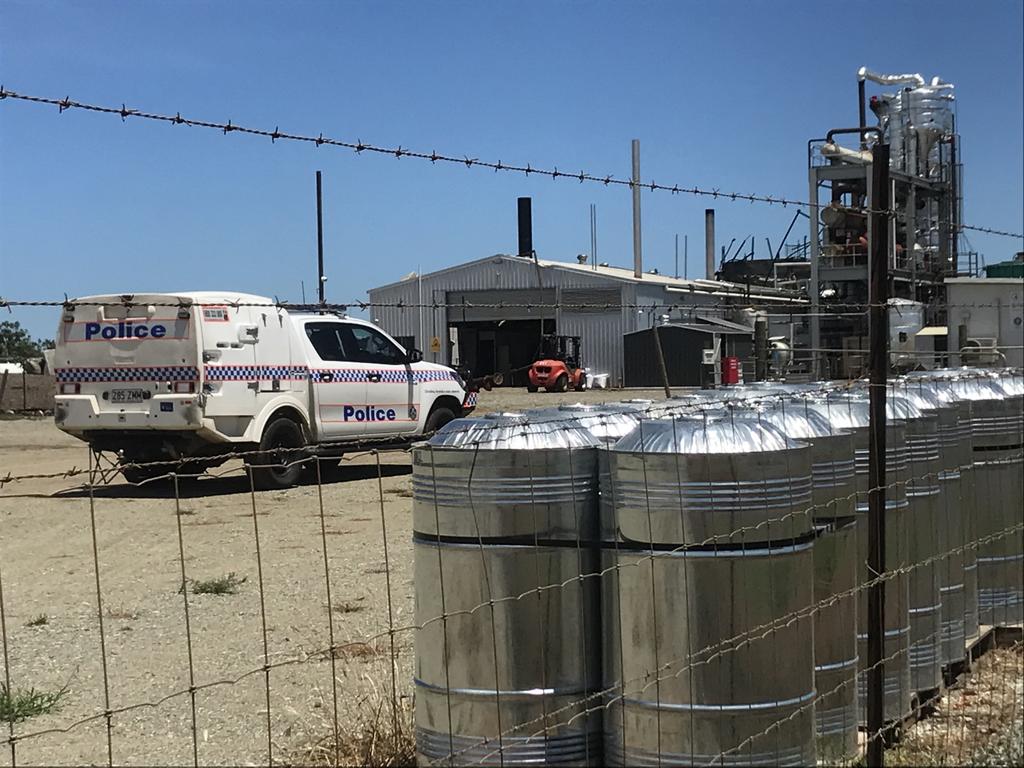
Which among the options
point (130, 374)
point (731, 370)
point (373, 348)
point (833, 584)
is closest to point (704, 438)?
point (833, 584)

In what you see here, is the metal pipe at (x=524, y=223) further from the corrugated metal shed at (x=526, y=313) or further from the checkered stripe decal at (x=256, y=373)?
the checkered stripe decal at (x=256, y=373)

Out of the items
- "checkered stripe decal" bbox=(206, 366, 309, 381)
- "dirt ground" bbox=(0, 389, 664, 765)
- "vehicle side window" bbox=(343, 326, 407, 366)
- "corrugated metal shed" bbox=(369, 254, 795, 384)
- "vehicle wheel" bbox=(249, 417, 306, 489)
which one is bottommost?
"dirt ground" bbox=(0, 389, 664, 765)

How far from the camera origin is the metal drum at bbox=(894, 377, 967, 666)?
571 cm

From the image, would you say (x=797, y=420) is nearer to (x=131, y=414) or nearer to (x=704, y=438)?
(x=704, y=438)

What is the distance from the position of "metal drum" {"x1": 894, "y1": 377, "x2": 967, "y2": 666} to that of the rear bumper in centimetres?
827

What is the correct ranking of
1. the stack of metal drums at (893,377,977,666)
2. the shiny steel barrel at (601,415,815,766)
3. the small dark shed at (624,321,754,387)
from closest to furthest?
the shiny steel barrel at (601,415,815,766) < the stack of metal drums at (893,377,977,666) < the small dark shed at (624,321,754,387)

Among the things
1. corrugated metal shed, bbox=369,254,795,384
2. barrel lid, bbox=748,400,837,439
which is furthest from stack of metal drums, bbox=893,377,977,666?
corrugated metal shed, bbox=369,254,795,384

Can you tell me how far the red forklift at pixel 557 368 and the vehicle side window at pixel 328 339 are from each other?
21.9 m

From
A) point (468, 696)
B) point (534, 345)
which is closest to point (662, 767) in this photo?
point (468, 696)

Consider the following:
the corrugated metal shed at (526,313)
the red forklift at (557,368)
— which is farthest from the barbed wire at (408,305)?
the corrugated metal shed at (526,313)

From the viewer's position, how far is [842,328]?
29.7 metres

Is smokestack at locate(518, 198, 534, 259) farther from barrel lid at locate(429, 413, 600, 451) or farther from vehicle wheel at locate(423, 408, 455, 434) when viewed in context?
barrel lid at locate(429, 413, 600, 451)

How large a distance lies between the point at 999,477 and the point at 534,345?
40056 mm

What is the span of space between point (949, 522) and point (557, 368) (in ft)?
107
